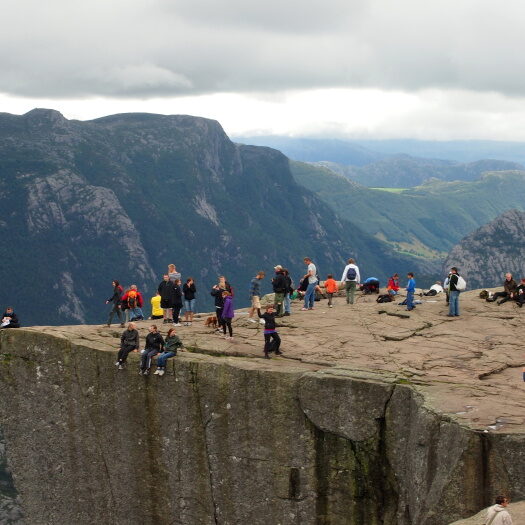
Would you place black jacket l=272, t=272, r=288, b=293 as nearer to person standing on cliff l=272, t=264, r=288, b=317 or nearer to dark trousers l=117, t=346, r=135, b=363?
person standing on cliff l=272, t=264, r=288, b=317

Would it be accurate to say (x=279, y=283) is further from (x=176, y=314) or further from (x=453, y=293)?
(x=453, y=293)

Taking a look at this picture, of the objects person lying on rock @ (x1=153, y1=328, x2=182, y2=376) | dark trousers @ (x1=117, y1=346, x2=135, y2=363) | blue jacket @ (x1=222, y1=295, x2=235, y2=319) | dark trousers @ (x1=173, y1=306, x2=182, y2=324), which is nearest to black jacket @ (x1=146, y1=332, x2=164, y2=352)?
person lying on rock @ (x1=153, y1=328, x2=182, y2=376)

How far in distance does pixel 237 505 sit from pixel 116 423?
27.9ft

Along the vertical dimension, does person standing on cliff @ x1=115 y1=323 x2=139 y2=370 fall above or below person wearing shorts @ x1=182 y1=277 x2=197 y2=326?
below

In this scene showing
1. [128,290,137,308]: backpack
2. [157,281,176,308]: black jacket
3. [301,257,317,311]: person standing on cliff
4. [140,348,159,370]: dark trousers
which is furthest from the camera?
[301,257,317,311]: person standing on cliff

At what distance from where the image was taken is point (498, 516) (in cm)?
2533

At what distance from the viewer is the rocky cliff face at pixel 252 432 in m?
36.2

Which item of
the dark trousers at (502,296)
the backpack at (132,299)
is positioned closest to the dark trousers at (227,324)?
the backpack at (132,299)

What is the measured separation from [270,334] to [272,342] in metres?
0.84

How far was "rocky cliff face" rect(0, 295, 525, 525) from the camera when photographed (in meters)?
36.2

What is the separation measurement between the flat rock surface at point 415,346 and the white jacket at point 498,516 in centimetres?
758

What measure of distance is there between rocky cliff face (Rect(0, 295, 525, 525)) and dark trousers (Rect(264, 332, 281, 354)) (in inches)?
32.8

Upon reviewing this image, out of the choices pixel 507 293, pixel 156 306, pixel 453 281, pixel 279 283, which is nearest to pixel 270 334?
pixel 279 283

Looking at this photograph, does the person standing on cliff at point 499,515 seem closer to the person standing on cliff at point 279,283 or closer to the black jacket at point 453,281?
the person standing on cliff at point 279,283
